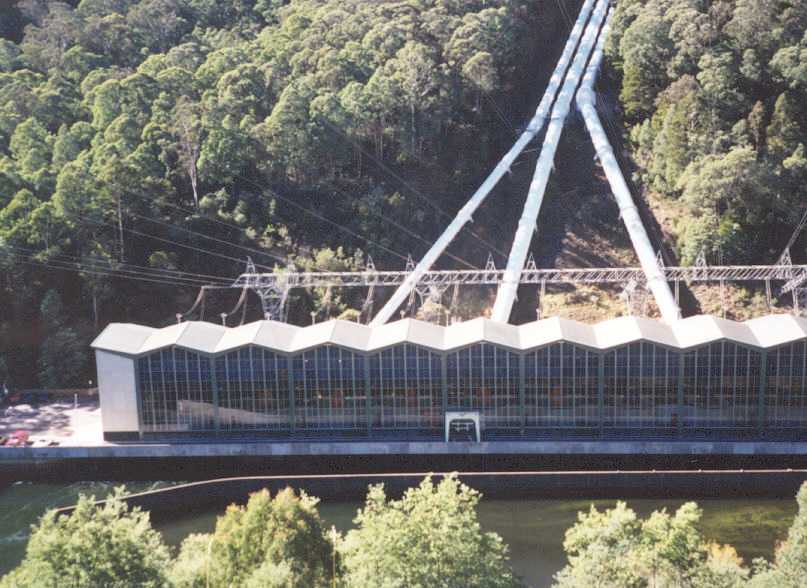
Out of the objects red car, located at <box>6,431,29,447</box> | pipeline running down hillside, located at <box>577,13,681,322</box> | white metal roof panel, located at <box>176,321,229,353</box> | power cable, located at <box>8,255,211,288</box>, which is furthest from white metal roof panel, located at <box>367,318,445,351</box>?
power cable, located at <box>8,255,211,288</box>

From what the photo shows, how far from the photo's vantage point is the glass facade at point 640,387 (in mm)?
29859

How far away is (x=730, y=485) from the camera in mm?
27672

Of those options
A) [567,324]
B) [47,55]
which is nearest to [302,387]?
[567,324]

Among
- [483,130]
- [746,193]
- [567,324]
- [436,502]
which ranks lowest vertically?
[436,502]

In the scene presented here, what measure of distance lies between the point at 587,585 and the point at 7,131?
43.6 metres

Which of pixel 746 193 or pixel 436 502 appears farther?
pixel 746 193

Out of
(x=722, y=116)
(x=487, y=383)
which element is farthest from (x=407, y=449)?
(x=722, y=116)

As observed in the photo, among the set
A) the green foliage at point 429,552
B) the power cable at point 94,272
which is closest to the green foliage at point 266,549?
the green foliage at point 429,552

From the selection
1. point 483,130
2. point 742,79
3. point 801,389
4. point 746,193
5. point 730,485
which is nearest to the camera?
point 730,485

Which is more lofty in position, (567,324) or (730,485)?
(567,324)

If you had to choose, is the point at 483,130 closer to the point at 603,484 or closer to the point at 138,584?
the point at 603,484

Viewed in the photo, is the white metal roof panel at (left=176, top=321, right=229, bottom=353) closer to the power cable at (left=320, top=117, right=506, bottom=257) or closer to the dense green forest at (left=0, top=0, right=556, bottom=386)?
the dense green forest at (left=0, top=0, right=556, bottom=386)

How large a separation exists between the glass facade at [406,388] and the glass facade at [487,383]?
559 millimetres

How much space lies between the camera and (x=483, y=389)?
100 ft
